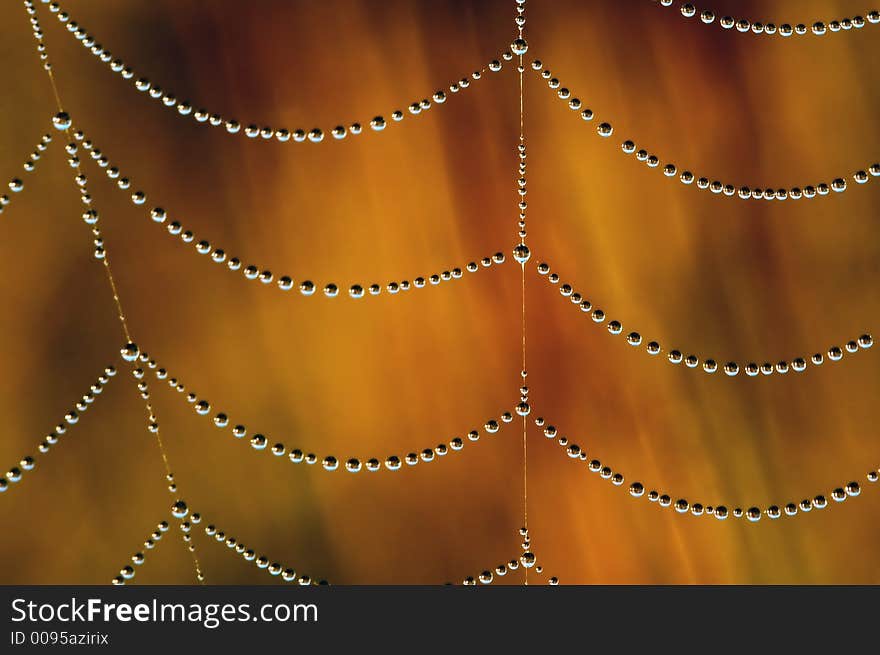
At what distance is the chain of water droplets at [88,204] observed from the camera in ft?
3.21

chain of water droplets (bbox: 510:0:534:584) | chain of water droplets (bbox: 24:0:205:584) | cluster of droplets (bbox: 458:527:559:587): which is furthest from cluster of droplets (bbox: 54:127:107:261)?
cluster of droplets (bbox: 458:527:559:587)

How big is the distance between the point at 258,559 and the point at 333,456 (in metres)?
0.17

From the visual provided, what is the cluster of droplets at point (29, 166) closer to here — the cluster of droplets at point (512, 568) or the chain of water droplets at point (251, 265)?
the chain of water droplets at point (251, 265)

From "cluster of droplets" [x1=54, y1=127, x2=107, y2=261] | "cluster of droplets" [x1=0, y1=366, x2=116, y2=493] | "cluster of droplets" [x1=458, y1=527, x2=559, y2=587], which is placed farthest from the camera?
"cluster of droplets" [x1=458, y1=527, x2=559, y2=587]

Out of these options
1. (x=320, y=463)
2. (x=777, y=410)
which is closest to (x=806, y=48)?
(x=777, y=410)

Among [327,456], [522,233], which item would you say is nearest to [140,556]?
[327,456]

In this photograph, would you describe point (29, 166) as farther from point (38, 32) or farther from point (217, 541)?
point (217, 541)

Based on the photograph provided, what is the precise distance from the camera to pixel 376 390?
112cm

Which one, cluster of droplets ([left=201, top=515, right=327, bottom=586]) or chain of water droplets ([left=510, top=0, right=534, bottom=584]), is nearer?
chain of water droplets ([left=510, top=0, right=534, bottom=584])

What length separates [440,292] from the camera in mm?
1104

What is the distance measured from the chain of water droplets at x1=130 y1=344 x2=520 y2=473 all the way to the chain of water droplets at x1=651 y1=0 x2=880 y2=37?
0.51 metres

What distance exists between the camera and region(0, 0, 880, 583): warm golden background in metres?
1.04

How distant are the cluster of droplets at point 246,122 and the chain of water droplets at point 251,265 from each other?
91 millimetres

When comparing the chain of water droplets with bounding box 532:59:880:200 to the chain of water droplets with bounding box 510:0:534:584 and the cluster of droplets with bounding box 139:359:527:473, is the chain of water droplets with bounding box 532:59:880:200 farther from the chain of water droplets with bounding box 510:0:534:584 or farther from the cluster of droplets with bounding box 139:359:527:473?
the cluster of droplets with bounding box 139:359:527:473
